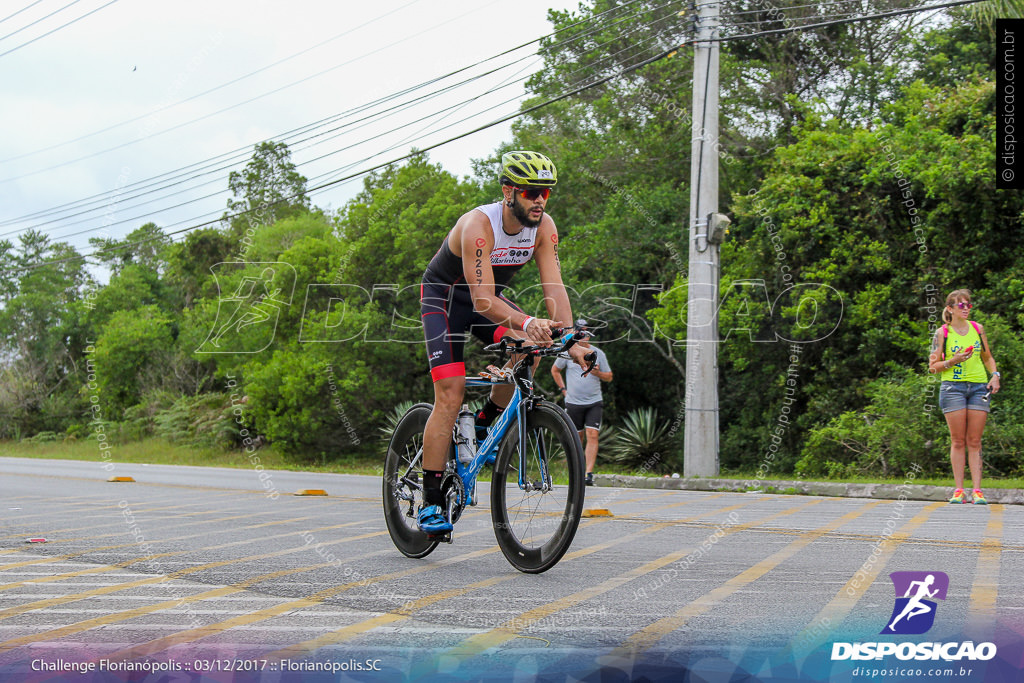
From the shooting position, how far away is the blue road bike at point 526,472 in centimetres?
443

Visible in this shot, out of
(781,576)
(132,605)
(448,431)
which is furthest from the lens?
(448,431)

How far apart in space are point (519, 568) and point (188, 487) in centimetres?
895

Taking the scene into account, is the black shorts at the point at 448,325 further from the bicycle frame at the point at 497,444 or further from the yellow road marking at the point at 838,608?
the yellow road marking at the point at 838,608

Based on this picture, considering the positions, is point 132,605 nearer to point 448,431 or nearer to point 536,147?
point 448,431

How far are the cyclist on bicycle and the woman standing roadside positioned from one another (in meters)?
5.57

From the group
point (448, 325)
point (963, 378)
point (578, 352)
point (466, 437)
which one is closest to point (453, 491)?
point (466, 437)

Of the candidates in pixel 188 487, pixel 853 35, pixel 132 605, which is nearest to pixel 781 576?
pixel 132 605

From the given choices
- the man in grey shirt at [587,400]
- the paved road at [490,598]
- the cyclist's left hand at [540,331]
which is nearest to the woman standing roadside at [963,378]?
the paved road at [490,598]

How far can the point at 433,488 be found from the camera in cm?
501

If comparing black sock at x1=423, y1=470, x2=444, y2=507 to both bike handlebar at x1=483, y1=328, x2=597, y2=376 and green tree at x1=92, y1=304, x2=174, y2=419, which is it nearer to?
bike handlebar at x1=483, y1=328, x2=597, y2=376

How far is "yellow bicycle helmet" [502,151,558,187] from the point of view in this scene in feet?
15.2

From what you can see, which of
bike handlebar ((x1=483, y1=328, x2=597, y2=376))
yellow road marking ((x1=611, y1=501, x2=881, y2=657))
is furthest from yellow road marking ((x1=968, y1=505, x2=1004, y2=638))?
bike handlebar ((x1=483, y1=328, x2=597, y2=376))

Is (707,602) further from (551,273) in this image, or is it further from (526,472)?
(551,273)

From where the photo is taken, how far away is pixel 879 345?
14.7 meters
